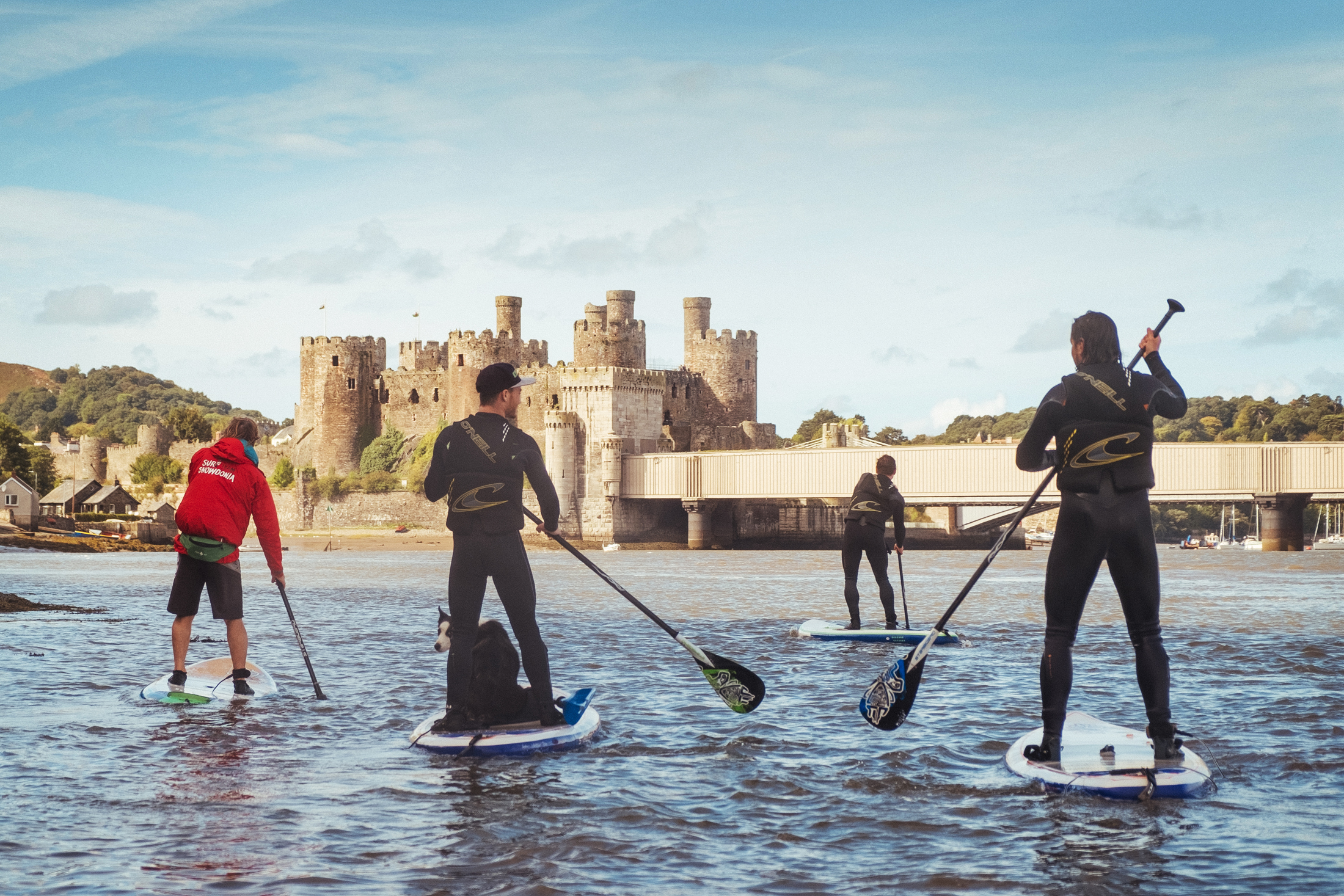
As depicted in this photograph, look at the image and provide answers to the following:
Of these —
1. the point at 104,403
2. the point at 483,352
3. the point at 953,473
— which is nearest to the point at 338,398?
the point at 483,352

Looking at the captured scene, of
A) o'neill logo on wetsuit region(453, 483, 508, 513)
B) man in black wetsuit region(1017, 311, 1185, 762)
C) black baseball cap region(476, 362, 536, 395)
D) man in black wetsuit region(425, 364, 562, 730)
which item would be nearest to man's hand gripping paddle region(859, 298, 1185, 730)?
man in black wetsuit region(1017, 311, 1185, 762)

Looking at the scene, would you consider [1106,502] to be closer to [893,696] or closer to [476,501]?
[893,696]

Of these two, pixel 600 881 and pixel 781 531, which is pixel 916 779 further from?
pixel 781 531

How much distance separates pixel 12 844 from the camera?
6.02 meters

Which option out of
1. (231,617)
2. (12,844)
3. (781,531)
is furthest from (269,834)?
(781,531)

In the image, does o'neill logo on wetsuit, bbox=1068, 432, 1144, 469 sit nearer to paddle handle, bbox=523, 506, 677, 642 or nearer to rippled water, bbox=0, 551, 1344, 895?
rippled water, bbox=0, 551, 1344, 895

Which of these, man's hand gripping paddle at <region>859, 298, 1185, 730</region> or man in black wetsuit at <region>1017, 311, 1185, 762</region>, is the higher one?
man in black wetsuit at <region>1017, 311, 1185, 762</region>

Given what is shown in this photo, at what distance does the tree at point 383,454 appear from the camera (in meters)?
89.9

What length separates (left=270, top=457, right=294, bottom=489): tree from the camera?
9119 centimetres

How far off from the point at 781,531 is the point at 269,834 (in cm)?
8193

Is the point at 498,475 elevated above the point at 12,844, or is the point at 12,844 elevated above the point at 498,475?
the point at 498,475

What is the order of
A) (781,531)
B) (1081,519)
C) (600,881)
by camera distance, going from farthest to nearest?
(781,531)
(1081,519)
(600,881)

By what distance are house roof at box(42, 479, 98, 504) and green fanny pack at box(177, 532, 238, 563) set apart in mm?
94050

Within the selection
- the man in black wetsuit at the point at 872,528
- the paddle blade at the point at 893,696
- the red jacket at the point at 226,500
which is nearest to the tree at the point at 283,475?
the man in black wetsuit at the point at 872,528
